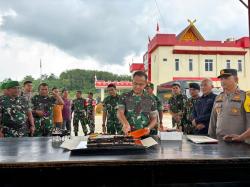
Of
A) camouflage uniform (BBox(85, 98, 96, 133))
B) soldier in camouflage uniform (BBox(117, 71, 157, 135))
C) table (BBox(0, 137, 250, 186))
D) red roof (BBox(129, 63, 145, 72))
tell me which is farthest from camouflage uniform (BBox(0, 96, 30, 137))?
red roof (BBox(129, 63, 145, 72))

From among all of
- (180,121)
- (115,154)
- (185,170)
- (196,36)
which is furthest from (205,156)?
(196,36)

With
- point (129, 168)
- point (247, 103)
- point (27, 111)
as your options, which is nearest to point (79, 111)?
point (27, 111)

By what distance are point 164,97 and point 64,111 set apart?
13.8 m

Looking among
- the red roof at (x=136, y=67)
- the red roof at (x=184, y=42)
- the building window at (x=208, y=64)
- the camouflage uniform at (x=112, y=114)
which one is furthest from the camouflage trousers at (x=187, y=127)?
the red roof at (x=136, y=67)

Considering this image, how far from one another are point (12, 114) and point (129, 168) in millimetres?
2702

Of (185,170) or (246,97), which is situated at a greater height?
(246,97)

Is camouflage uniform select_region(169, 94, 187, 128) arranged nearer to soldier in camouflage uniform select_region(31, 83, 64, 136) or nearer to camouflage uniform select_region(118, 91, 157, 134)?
soldier in camouflage uniform select_region(31, 83, 64, 136)

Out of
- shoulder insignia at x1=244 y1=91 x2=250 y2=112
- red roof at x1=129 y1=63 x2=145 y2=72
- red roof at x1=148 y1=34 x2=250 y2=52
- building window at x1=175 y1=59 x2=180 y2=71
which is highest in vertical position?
red roof at x1=148 y1=34 x2=250 y2=52

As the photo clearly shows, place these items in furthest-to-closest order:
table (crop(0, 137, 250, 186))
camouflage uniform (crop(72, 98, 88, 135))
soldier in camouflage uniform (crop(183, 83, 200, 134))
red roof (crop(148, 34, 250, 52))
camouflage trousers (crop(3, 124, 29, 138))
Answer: red roof (crop(148, 34, 250, 52)) → camouflage uniform (crop(72, 98, 88, 135)) → soldier in camouflage uniform (crop(183, 83, 200, 134)) → camouflage trousers (crop(3, 124, 29, 138)) → table (crop(0, 137, 250, 186))

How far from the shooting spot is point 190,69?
26.2 metres

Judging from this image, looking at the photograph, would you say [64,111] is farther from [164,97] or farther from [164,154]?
[164,97]

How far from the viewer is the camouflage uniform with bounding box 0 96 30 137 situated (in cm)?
393

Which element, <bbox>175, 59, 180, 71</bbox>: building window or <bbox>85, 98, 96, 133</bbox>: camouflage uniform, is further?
<bbox>175, 59, 180, 71</bbox>: building window

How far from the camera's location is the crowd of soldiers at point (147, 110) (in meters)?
2.91
